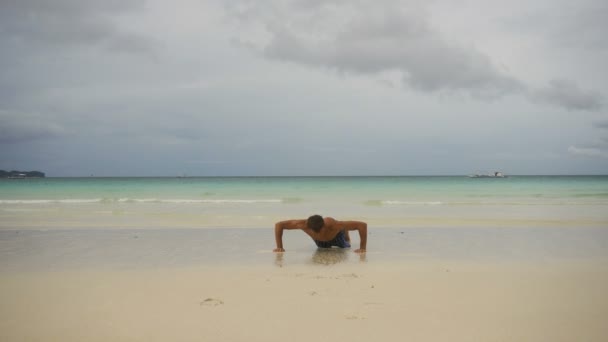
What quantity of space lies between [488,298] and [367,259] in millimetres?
2649

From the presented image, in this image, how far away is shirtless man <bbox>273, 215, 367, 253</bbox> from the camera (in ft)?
25.4

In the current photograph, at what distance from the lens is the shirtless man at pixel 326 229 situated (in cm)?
773

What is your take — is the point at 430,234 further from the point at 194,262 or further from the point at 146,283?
the point at 146,283

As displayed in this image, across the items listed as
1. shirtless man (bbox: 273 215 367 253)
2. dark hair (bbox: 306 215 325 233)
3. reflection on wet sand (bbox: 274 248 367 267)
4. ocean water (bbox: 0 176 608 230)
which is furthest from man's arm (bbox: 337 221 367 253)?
ocean water (bbox: 0 176 608 230)

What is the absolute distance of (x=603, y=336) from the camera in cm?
369

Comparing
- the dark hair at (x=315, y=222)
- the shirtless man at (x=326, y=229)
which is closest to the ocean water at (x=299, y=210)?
the shirtless man at (x=326, y=229)

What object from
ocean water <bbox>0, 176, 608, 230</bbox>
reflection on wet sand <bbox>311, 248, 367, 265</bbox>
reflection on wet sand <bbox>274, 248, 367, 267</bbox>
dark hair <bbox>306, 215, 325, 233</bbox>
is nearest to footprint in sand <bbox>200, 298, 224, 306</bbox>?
reflection on wet sand <bbox>274, 248, 367, 267</bbox>

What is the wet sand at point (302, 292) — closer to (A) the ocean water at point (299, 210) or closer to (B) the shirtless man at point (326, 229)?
(B) the shirtless man at point (326, 229)

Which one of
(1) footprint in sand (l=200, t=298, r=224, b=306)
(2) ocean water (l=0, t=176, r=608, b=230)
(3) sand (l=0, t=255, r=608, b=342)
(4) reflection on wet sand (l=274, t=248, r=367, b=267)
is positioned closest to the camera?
(3) sand (l=0, t=255, r=608, b=342)

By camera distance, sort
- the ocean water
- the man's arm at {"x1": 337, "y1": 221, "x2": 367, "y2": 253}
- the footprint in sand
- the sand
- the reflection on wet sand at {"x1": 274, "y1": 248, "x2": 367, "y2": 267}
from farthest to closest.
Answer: the ocean water < the man's arm at {"x1": 337, "y1": 221, "x2": 367, "y2": 253} < the reflection on wet sand at {"x1": 274, "y1": 248, "x2": 367, "y2": 267} < the footprint in sand < the sand

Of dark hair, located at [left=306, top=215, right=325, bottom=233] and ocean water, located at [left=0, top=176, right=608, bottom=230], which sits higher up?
dark hair, located at [left=306, top=215, right=325, bottom=233]

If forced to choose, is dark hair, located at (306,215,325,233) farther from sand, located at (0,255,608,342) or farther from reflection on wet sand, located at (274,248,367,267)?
sand, located at (0,255,608,342)

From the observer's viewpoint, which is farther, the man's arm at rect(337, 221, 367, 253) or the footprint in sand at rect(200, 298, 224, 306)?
the man's arm at rect(337, 221, 367, 253)

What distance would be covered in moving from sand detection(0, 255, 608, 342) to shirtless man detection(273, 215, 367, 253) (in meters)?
1.42
